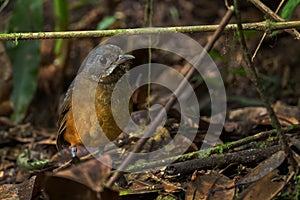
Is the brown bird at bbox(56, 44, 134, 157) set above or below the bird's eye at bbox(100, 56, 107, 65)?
below

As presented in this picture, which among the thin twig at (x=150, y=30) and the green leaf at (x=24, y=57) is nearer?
the thin twig at (x=150, y=30)

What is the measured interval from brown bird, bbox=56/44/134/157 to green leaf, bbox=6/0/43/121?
48.7 inches

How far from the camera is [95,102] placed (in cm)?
337

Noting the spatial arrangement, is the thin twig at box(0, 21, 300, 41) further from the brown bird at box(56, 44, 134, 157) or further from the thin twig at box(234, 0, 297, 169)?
the brown bird at box(56, 44, 134, 157)

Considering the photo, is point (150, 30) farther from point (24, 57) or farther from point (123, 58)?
point (24, 57)

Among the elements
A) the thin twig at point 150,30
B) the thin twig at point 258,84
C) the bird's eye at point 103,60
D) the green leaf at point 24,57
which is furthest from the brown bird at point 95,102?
the thin twig at point 258,84

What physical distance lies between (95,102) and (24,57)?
160cm

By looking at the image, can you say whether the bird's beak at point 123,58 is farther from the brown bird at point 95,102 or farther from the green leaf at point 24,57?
the green leaf at point 24,57

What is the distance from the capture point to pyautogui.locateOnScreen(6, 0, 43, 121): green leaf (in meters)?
4.73

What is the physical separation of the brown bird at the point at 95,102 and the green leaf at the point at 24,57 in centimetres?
124

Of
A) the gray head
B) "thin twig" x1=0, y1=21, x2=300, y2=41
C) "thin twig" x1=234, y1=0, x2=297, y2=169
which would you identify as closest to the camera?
"thin twig" x1=234, y1=0, x2=297, y2=169

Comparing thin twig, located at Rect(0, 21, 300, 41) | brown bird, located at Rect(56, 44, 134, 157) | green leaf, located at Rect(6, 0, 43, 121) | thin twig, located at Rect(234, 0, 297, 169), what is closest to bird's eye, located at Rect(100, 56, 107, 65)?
brown bird, located at Rect(56, 44, 134, 157)

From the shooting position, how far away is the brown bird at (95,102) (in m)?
3.35

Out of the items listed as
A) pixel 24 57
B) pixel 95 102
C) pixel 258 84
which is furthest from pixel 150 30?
pixel 24 57
